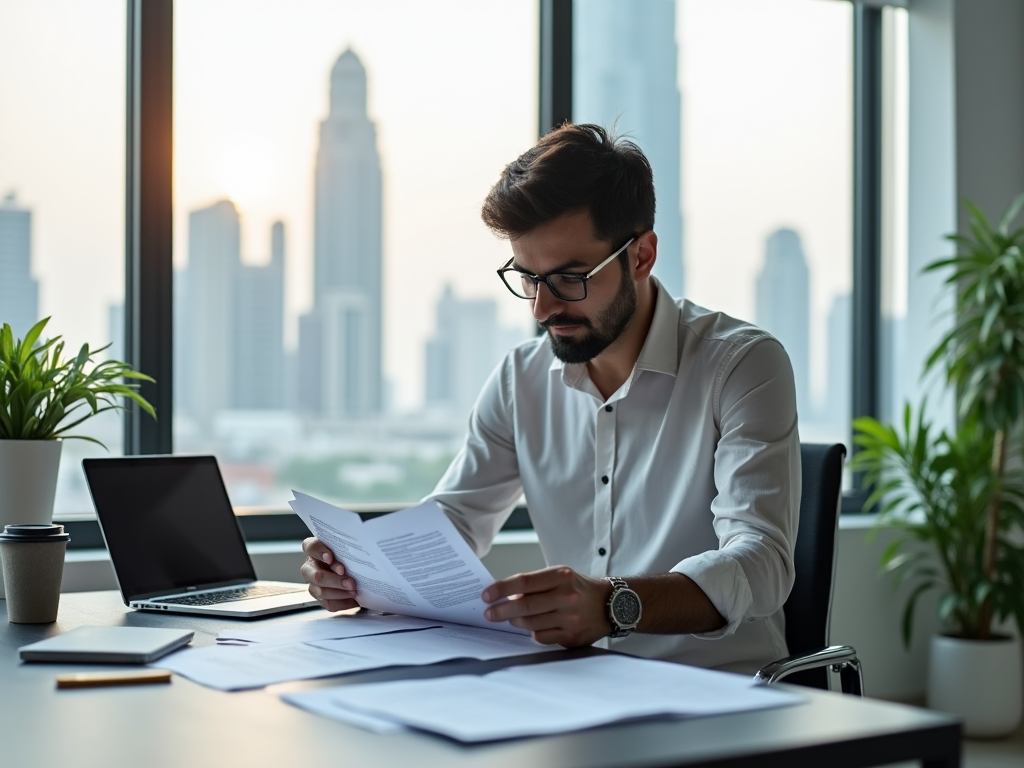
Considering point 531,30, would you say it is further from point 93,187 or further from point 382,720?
point 382,720

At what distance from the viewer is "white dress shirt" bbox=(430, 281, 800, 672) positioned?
5.90ft

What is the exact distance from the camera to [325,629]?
5.24 feet

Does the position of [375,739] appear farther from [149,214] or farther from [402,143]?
[402,143]

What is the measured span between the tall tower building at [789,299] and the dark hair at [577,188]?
2.27 meters

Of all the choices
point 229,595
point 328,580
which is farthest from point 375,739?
point 229,595

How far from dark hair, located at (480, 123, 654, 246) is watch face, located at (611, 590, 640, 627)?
738mm

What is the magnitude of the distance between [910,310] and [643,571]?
2.69m

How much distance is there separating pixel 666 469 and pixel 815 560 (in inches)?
11.6

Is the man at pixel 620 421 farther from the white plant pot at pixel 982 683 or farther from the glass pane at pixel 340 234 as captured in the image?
the white plant pot at pixel 982 683

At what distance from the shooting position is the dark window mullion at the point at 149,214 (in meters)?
3.13

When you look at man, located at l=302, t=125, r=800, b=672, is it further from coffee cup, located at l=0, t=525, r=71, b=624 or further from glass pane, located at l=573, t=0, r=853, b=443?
glass pane, located at l=573, t=0, r=853, b=443

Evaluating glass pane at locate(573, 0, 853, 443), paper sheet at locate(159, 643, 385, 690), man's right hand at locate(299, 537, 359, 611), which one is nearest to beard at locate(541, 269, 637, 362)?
man's right hand at locate(299, 537, 359, 611)

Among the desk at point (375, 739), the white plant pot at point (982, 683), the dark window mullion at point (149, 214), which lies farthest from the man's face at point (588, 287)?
the white plant pot at point (982, 683)

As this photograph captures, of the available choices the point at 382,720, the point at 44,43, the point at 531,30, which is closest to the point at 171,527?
the point at 382,720
